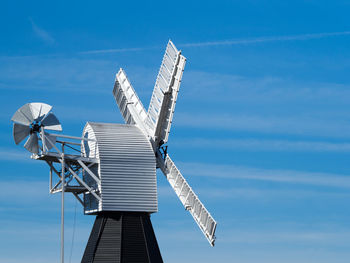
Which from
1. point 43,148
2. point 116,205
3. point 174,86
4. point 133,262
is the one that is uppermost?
point 174,86

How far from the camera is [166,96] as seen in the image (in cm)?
6097

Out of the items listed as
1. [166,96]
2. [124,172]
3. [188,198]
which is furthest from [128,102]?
[188,198]

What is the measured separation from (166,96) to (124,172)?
21.3ft

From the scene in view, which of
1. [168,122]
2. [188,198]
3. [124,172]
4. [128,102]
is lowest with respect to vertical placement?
[188,198]

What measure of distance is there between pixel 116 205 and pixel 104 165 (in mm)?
2687

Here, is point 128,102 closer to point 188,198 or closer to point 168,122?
point 168,122

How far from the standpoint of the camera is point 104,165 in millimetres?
57625

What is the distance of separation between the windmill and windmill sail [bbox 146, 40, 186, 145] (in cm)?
7

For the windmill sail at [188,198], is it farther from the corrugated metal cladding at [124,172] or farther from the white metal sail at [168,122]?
the corrugated metal cladding at [124,172]

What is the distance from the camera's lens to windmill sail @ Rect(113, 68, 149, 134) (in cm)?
6381

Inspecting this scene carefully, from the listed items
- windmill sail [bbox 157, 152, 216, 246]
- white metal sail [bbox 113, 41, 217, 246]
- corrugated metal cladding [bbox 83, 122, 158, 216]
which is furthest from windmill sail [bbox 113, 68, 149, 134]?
corrugated metal cladding [bbox 83, 122, 158, 216]

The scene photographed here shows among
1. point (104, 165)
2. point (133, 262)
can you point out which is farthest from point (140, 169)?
point (133, 262)

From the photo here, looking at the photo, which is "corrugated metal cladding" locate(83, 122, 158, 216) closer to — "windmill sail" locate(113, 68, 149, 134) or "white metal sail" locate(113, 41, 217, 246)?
"white metal sail" locate(113, 41, 217, 246)

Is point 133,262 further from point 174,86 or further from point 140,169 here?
point 174,86
